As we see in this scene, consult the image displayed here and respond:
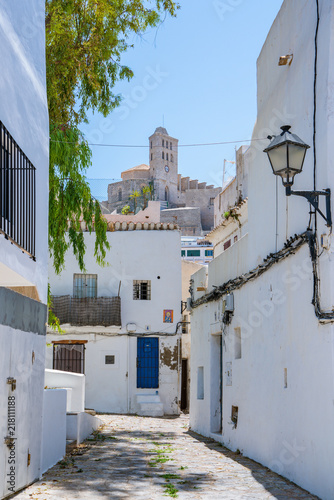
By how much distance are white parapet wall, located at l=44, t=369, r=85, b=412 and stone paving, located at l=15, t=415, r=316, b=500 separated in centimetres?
123

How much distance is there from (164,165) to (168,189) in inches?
188

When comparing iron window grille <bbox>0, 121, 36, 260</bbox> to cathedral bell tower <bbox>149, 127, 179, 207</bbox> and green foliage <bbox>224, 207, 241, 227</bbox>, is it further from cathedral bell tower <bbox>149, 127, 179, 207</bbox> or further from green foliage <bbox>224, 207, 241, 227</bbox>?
cathedral bell tower <bbox>149, 127, 179, 207</bbox>

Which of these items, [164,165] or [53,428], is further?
[164,165]

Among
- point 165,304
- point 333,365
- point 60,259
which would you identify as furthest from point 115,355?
point 333,365

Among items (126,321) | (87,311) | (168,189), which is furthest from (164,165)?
(87,311)

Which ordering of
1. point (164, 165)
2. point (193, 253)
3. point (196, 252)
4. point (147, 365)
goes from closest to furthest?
point (147, 365) < point (196, 252) < point (193, 253) < point (164, 165)

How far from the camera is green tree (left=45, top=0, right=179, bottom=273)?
13250mm

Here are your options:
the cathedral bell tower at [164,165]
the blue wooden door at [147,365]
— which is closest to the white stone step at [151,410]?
the blue wooden door at [147,365]

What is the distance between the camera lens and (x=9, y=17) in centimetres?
809

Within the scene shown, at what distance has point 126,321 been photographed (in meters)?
26.0

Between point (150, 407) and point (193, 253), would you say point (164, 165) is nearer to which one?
point (193, 253)

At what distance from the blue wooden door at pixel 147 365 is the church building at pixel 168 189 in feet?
210

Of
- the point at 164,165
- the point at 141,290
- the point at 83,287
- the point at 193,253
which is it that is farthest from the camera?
the point at 164,165

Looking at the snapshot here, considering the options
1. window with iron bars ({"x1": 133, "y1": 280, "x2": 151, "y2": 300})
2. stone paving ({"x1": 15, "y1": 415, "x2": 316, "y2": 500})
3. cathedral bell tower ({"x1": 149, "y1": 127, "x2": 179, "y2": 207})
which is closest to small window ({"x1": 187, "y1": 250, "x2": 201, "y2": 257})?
cathedral bell tower ({"x1": 149, "y1": 127, "x2": 179, "y2": 207})
